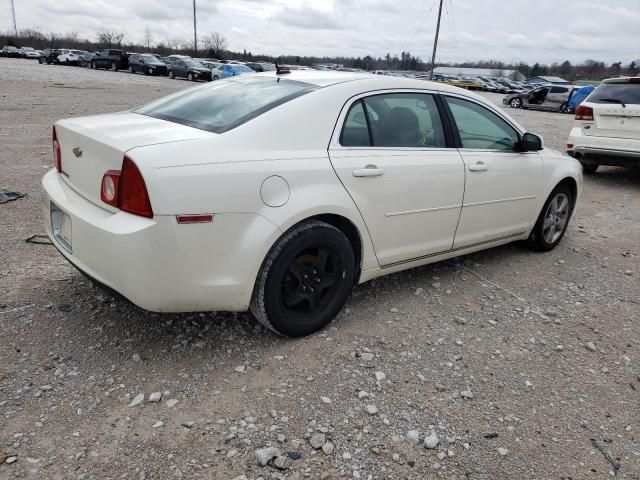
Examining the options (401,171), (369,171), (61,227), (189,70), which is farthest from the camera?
(189,70)

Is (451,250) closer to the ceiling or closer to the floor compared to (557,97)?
closer to the floor

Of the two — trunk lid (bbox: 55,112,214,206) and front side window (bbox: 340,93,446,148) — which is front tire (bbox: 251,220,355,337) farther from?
trunk lid (bbox: 55,112,214,206)

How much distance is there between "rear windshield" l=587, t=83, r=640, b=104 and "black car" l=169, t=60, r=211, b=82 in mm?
A: 29021

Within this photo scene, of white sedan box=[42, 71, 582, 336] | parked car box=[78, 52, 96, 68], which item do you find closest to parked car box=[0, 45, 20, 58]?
parked car box=[78, 52, 96, 68]

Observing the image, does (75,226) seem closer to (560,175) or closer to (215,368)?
(215,368)

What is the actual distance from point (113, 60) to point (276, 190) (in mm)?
46292

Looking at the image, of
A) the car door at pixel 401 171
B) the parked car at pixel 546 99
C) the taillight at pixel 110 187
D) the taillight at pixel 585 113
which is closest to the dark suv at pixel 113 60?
the parked car at pixel 546 99

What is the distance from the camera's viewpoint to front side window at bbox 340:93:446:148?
3.30m

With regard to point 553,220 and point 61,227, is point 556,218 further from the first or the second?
point 61,227

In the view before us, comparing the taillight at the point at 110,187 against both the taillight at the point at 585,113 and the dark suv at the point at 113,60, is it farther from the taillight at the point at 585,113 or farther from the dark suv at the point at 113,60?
the dark suv at the point at 113,60

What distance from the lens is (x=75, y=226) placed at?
2.78 m

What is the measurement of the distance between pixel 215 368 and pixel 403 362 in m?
1.09

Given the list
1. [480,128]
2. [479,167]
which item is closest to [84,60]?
[480,128]

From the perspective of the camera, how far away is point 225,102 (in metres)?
3.27
